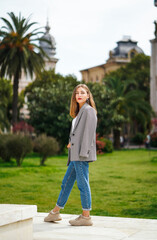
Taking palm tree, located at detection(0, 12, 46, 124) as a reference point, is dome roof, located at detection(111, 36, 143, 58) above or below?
above

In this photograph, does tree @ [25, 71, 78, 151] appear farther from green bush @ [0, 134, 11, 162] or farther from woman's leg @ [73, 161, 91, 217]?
woman's leg @ [73, 161, 91, 217]

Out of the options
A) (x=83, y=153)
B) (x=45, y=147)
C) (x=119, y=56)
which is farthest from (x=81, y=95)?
(x=119, y=56)

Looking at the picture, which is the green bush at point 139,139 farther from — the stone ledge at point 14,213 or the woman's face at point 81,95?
the stone ledge at point 14,213

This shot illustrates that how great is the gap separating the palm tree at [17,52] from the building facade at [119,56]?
5284 centimetres

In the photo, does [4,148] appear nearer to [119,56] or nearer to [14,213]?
[14,213]

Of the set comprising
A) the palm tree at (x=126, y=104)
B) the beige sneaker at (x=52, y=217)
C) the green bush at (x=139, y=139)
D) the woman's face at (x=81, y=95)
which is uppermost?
the palm tree at (x=126, y=104)

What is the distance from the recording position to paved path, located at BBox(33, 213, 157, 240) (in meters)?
5.60

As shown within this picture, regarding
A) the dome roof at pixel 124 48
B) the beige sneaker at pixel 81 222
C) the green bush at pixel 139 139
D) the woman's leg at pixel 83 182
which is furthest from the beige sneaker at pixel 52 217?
the dome roof at pixel 124 48

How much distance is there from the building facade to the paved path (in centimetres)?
8487

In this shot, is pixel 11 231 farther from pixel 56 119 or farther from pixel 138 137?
pixel 138 137

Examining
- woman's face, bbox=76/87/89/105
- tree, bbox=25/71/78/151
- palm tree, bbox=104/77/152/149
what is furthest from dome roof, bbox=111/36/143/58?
woman's face, bbox=76/87/89/105

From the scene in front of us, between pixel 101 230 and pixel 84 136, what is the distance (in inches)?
46.3

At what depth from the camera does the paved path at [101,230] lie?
5.60 meters

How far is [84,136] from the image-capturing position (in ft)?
21.0
